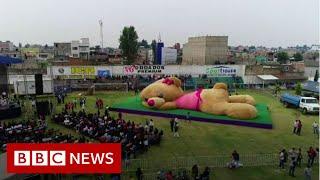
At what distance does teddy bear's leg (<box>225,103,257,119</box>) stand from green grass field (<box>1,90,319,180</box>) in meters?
1.08

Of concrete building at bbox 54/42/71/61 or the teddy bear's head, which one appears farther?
concrete building at bbox 54/42/71/61

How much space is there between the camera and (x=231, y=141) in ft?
84.2

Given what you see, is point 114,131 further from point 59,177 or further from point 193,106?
point 193,106

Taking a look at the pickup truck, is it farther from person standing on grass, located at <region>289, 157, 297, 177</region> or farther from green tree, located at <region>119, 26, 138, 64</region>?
green tree, located at <region>119, 26, 138, 64</region>

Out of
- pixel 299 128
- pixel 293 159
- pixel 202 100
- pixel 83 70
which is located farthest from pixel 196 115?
pixel 83 70

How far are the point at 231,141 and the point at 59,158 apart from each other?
1349cm

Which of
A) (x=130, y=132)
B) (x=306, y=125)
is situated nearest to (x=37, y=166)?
(x=130, y=132)

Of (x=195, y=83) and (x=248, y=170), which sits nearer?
(x=248, y=170)

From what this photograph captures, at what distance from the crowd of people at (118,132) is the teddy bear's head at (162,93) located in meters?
5.23

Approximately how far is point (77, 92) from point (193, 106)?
60.8 ft

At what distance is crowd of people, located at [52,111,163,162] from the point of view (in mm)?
22250

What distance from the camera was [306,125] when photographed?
1205 inches

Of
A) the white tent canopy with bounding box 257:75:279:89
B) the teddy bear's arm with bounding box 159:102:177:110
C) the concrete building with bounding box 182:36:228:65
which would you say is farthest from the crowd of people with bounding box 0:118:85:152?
the concrete building with bounding box 182:36:228:65

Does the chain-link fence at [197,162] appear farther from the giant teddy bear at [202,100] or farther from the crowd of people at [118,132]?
the giant teddy bear at [202,100]
